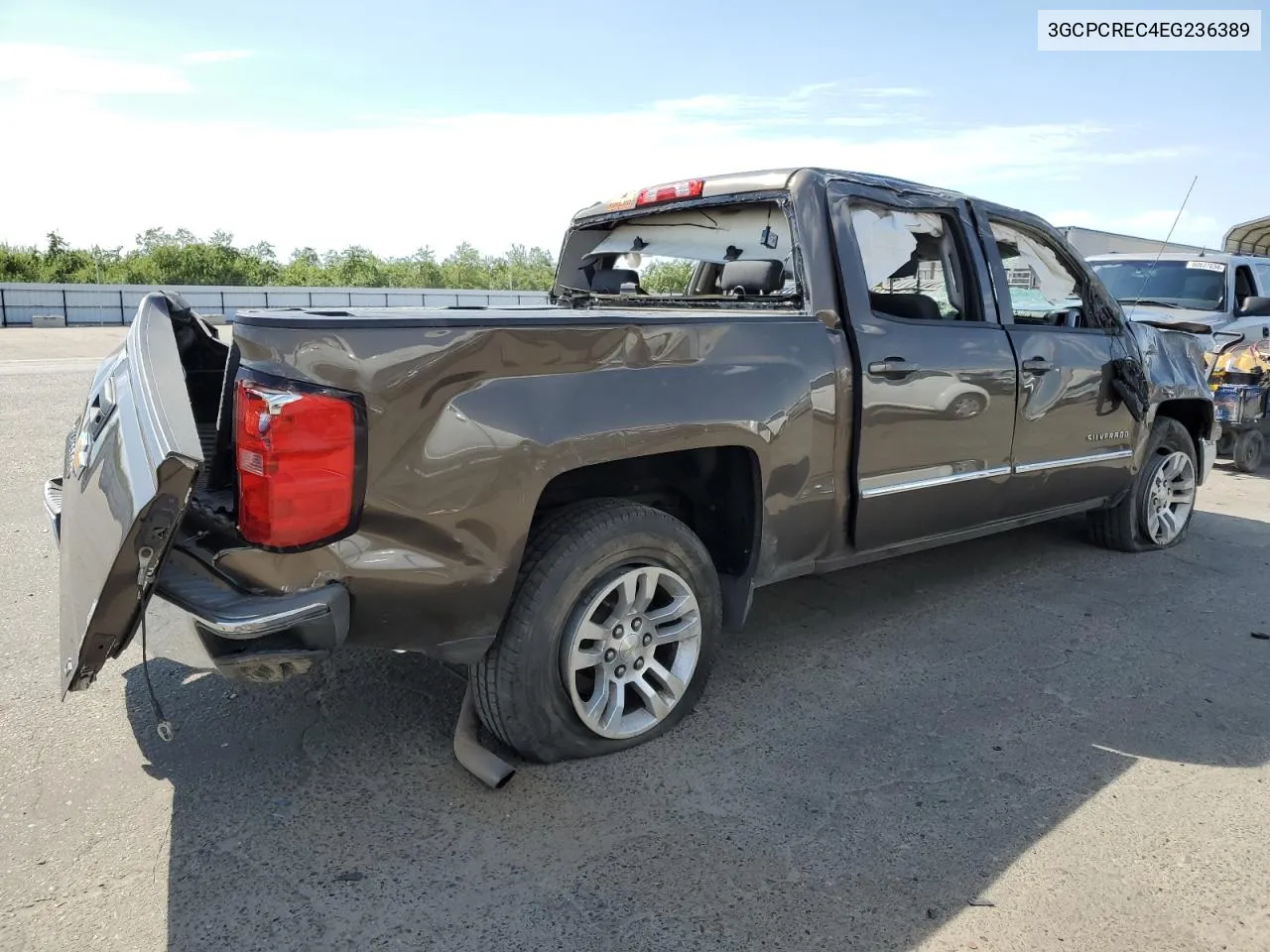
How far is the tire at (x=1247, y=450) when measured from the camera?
841 cm

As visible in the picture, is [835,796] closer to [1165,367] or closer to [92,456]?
[92,456]

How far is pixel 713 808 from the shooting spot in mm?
2805

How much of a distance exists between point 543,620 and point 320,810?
0.84 meters

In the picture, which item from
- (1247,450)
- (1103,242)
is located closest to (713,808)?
(1247,450)

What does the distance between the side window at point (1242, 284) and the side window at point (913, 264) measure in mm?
6769

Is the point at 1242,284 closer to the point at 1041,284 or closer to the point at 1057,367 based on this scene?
the point at 1041,284

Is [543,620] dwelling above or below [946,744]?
above

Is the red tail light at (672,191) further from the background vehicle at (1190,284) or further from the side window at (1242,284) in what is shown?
the side window at (1242,284)

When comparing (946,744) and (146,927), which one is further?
(946,744)

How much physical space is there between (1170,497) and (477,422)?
4815mm

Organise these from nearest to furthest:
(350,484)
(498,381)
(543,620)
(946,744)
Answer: (350,484)
(498,381)
(543,620)
(946,744)

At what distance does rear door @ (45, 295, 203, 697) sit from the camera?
2254 mm

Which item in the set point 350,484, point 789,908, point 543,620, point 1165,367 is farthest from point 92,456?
point 1165,367

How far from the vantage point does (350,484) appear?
8.03ft
